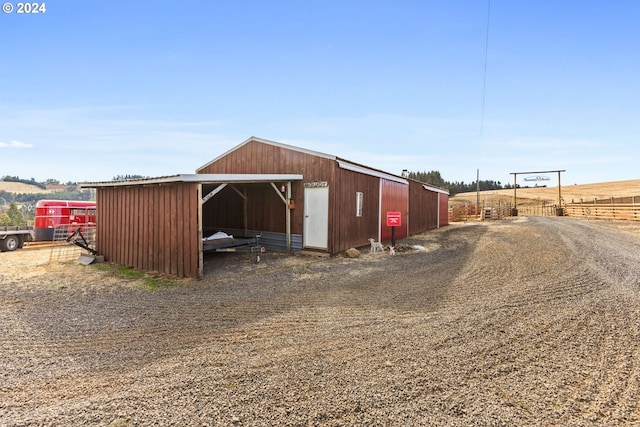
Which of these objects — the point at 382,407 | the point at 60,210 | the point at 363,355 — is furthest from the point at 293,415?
the point at 60,210

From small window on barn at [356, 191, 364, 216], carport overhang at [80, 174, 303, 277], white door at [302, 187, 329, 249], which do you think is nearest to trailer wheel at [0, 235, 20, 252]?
carport overhang at [80, 174, 303, 277]

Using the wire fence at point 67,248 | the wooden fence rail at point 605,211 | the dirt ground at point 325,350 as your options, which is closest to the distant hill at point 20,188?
the wire fence at point 67,248

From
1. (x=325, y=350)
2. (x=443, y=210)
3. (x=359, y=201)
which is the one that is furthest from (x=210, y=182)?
(x=443, y=210)

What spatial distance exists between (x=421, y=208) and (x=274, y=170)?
10453 mm

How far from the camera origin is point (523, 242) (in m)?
12.5

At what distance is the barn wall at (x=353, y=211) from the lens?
10781 millimetres

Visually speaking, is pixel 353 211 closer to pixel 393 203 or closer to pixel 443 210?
pixel 393 203

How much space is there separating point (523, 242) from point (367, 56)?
1008cm

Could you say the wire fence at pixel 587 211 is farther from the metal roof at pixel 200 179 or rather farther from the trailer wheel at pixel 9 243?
the trailer wheel at pixel 9 243

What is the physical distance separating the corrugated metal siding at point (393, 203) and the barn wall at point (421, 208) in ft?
3.49

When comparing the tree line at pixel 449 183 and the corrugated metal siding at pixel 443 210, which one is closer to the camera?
the corrugated metal siding at pixel 443 210

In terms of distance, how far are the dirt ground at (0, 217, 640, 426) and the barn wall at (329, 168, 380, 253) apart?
3.45 meters

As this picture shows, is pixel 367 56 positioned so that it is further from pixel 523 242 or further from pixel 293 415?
pixel 293 415

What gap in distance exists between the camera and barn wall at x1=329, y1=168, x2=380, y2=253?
10781 mm
